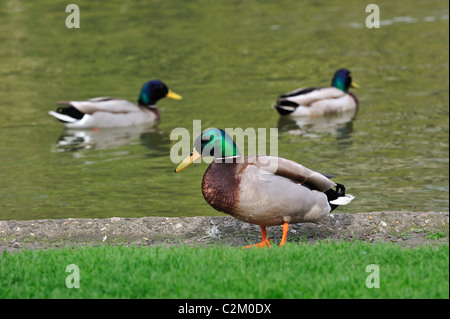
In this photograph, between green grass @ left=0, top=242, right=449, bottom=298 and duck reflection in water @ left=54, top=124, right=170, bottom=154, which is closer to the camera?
green grass @ left=0, top=242, right=449, bottom=298

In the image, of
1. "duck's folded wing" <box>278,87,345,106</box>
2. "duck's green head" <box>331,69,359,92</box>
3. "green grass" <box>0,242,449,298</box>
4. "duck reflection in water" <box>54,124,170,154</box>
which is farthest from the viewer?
"duck's green head" <box>331,69,359,92</box>

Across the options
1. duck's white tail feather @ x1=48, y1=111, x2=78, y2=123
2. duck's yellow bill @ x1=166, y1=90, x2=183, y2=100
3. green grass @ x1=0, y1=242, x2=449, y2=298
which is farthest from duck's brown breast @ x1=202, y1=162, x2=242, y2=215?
duck's yellow bill @ x1=166, y1=90, x2=183, y2=100

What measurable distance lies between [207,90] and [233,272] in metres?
10.9

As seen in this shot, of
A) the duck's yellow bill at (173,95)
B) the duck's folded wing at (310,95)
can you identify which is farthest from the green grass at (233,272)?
the duck's yellow bill at (173,95)

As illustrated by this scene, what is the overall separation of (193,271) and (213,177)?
3.50ft

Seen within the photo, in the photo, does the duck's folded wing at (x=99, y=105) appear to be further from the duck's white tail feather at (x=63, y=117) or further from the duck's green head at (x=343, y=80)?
the duck's green head at (x=343, y=80)

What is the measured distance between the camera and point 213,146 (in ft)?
20.3

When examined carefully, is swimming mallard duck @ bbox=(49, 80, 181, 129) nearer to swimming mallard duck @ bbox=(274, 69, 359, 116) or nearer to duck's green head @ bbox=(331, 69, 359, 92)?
swimming mallard duck @ bbox=(274, 69, 359, 116)

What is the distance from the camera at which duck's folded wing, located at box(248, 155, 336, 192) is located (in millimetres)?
6080

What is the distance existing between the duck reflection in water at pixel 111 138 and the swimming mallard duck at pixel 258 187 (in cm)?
605

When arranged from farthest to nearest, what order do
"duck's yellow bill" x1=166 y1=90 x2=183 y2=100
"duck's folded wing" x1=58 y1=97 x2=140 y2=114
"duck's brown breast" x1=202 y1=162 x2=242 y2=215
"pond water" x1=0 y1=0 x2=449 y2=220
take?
"duck's yellow bill" x1=166 y1=90 x2=183 y2=100 → "duck's folded wing" x1=58 y1=97 x2=140 y2=114 → "pond water" x1=0 y1=0 x2=449 y2=220 → "duck's brown breast" x1=202 y1=162 x2=242 y2=215

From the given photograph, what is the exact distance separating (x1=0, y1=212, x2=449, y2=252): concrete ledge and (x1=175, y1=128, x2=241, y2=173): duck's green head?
82cm

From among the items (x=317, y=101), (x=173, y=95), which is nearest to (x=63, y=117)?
(x=173, y=95)

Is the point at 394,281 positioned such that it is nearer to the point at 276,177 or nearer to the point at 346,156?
the point at 276,177
